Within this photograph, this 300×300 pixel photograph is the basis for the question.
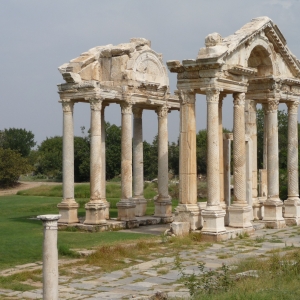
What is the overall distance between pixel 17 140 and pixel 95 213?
225 feet

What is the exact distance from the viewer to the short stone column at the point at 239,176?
21453 millimetres

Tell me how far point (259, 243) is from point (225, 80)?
5.65 m

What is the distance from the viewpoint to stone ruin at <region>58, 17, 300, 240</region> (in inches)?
811

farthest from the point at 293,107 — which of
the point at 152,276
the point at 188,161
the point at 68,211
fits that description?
the point at 152,276

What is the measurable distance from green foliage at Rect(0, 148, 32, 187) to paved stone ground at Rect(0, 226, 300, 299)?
44100 millimetres

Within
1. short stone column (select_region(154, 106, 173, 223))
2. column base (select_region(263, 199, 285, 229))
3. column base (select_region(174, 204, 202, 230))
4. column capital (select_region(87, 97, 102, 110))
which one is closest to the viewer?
column base (select_region(174, 204, 202, 230))

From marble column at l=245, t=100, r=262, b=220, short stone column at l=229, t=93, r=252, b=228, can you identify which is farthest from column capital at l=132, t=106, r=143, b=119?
short stone column at l=229, t=93, r=252, b=228

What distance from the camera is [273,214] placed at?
24141 millimetres

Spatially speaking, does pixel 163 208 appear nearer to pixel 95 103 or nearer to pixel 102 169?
pixel 102 169

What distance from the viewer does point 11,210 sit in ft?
108

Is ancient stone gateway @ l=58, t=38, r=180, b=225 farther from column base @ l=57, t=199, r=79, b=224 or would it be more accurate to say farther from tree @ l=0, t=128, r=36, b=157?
tree @ l=0, t=128, r=36, b=157

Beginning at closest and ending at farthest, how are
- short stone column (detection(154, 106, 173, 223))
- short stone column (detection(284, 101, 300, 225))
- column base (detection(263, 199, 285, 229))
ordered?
column base (detection(263, 199, 285, 229)) < short stone column (detection(284, 101, 300, 225)) < short stone column (detection(154, 106, 173, 223))

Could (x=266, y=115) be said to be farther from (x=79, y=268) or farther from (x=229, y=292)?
(x=229, y=292)

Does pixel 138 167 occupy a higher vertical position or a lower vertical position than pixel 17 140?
lower
